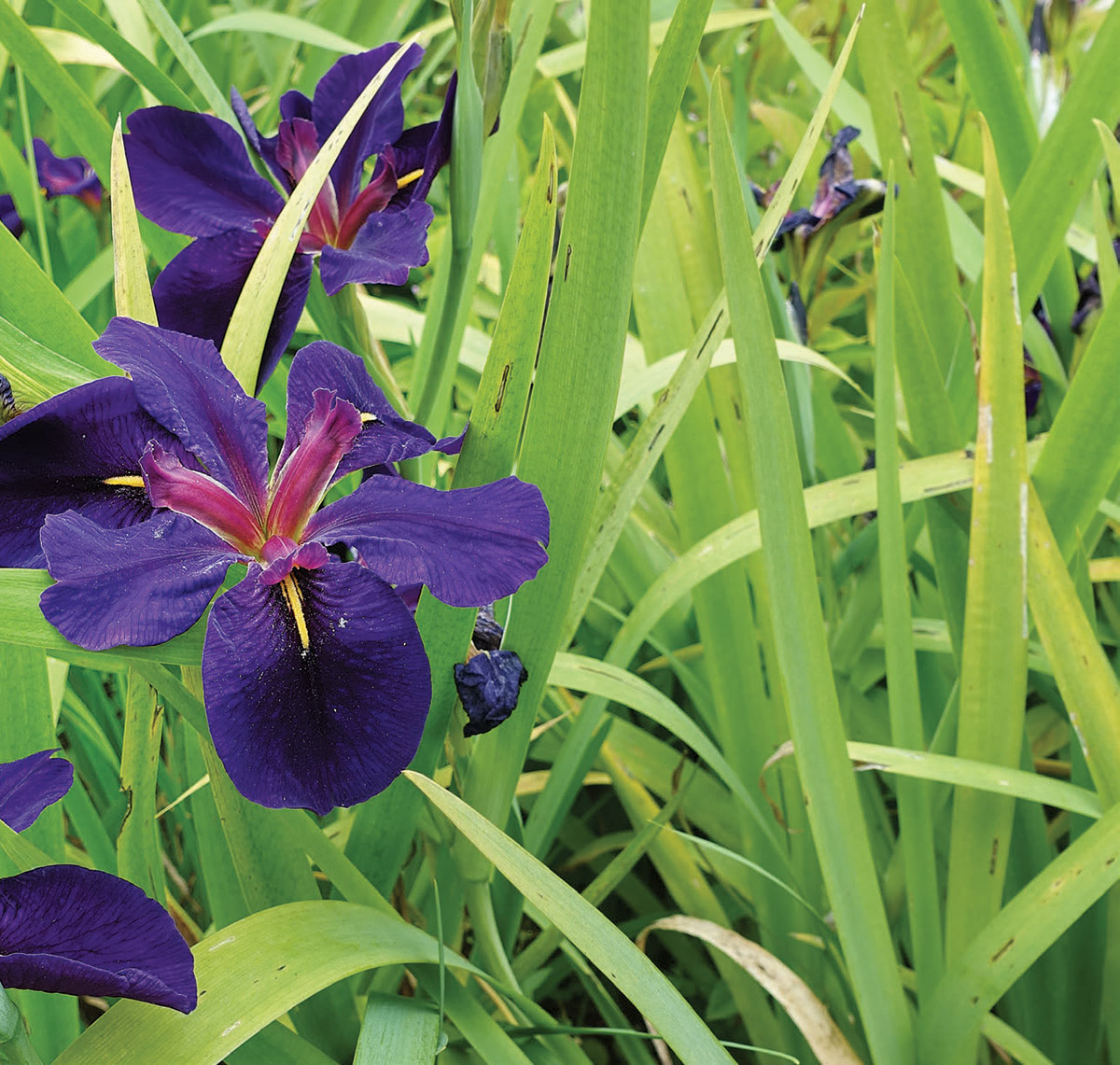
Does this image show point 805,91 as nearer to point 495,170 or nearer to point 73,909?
point 495,170

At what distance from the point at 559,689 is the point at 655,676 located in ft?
0.55

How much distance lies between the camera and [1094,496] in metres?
0.65

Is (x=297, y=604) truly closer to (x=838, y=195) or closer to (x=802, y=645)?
(x=802, y=645)

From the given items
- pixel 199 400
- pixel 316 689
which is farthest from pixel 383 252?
pixel 316 689

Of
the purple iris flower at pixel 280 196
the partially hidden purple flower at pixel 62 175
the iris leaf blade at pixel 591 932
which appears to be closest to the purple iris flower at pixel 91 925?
the iris leaf blade at pixel 591 932

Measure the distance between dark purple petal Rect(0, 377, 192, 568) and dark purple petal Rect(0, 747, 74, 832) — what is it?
0.28 feet

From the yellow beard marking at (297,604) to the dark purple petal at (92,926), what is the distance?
0.38ft

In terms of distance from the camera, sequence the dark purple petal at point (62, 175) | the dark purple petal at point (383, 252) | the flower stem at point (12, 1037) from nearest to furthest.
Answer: the flower stem at point (12, 1037) < the dark purple petal at point (383, 252) < the dark purple petal at point (62, 175)

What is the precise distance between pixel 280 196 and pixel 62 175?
0.61 meters

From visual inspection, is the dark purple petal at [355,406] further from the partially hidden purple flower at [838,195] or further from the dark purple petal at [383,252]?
the partially hidden purple flower at [838,195]

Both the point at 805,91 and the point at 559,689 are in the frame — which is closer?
the point at 559,689

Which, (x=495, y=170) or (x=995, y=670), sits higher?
(x=495, y=170)

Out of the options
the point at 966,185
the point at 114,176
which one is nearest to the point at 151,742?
the point at 114,176

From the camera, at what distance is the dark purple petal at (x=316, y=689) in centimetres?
38
